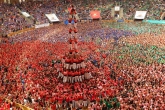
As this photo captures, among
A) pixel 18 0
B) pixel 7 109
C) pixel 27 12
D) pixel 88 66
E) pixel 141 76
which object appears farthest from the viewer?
pixel 18 0

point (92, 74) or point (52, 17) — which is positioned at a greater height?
point (52, 17)

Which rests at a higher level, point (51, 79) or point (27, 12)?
point (27, 12)

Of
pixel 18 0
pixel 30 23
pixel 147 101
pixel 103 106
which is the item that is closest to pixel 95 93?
pixel 103 106

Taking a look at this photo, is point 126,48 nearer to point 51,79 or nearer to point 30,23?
point 51,79

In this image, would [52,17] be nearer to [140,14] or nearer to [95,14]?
[95,14]

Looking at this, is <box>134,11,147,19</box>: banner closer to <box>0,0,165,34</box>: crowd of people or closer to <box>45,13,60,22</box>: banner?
<box>0,0,165,34</box>: crowd of people

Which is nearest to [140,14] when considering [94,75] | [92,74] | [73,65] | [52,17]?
[52,17]

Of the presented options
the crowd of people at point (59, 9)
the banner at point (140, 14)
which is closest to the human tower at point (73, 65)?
the crowd of people at point (59, 9)

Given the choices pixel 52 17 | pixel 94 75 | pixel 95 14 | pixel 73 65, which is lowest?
pixel 94 75

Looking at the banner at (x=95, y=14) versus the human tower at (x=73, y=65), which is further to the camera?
the banner at (x=95, y=14)

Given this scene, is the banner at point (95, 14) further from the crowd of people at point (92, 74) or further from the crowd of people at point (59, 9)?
the crowd of people at point (92, 74)

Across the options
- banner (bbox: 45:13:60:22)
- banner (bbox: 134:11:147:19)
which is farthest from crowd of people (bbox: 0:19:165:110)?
banner (bbox: 45:13:60:22)
